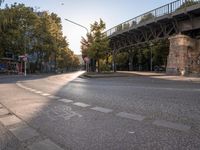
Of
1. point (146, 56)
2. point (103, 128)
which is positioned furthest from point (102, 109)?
point (146, 56)

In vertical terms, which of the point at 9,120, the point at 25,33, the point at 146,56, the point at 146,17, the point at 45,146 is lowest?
the point at 9,120

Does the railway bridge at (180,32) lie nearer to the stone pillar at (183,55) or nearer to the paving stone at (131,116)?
the stone pillar at (183,55)

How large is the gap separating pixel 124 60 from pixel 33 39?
36.0 metres

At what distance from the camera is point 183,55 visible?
36500mm

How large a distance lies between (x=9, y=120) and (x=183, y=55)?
105 feet

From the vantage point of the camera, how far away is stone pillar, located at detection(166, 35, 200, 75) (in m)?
36.4

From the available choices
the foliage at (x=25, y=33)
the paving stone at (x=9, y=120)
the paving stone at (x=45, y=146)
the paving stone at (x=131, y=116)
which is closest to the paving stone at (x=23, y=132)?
the paving stone at (x=45, y=146)

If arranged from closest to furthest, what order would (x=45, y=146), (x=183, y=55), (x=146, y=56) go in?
(x=45, y=146) < (x=183, y=55) < (x=146, y=56)

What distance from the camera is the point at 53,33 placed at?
6962 centimetres

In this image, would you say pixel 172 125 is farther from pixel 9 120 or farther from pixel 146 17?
pixel 146 17

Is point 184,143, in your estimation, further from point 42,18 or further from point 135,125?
point 42,18

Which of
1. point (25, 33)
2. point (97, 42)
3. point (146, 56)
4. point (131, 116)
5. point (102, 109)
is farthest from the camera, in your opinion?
point (146, 56)

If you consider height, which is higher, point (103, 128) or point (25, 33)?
point (25, 33)

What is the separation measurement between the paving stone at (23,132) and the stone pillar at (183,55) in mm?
31957
